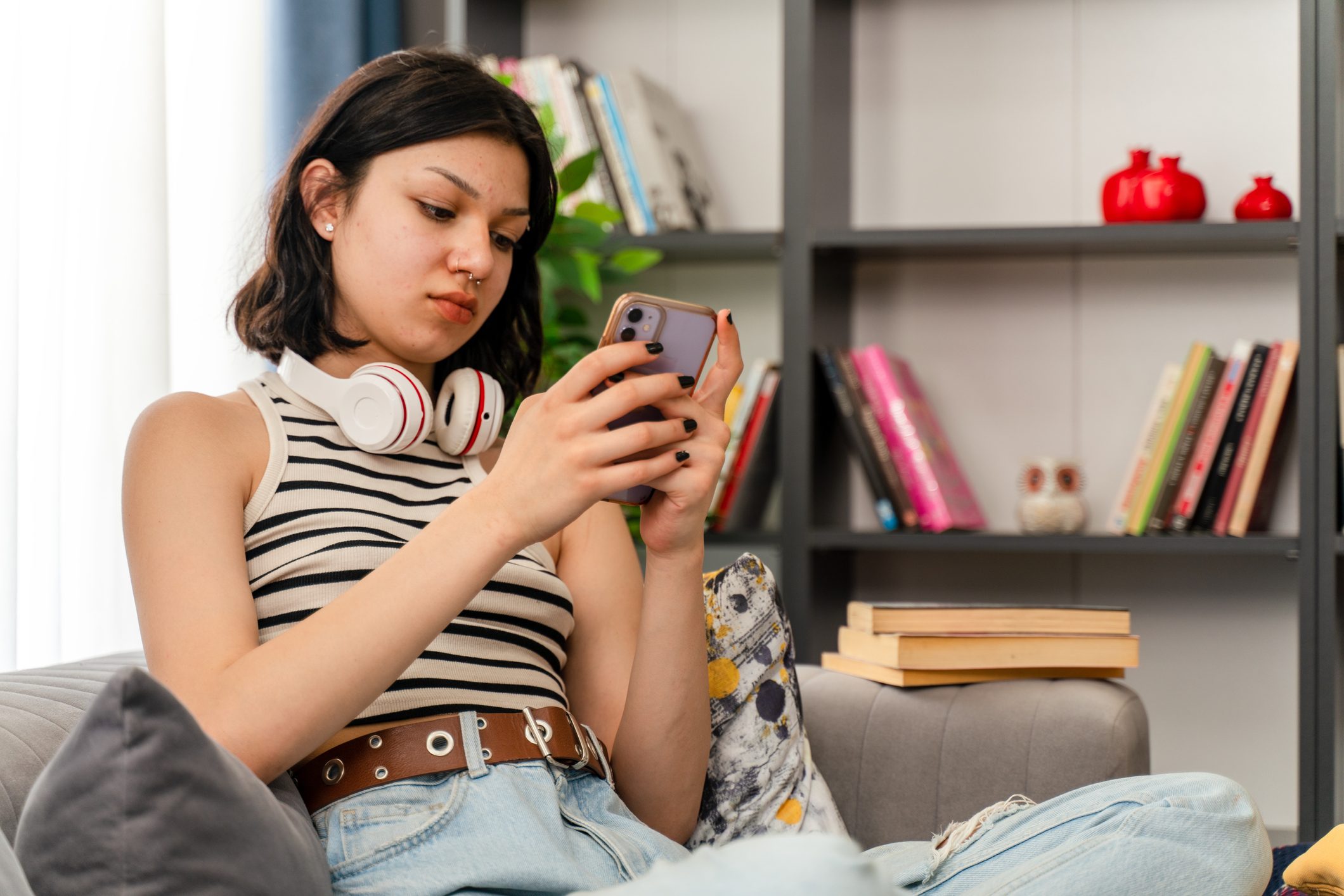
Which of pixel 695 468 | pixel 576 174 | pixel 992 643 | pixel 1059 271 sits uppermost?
pixel 576 174

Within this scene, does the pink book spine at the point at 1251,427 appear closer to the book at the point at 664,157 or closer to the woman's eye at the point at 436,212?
the book at the point at 664,157

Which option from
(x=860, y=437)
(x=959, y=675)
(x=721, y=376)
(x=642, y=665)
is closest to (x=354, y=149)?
(x=721, y=376)

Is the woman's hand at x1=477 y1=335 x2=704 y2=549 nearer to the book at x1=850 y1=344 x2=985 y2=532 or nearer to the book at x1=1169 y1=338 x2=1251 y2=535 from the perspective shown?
the book at x1=850 y1=344 x2=985 y2=532

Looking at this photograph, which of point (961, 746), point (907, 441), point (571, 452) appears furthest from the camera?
point (907, 441)

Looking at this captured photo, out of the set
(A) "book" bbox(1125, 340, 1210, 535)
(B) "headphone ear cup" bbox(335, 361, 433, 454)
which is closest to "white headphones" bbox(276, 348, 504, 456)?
(B) "headphone ear cup" bbox(335, 361, 433, 454)

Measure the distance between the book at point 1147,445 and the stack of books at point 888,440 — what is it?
0.27m

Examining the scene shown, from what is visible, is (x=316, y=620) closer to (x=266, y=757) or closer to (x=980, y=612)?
(x=266, y=757)

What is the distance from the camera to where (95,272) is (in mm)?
1607

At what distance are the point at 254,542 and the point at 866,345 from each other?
64.1 inches

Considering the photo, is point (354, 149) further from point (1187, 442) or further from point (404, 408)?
point (1187, 442)

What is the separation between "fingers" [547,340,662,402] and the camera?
850mm

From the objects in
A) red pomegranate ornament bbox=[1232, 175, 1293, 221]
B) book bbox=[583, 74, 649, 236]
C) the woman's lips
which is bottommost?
the woman's lips

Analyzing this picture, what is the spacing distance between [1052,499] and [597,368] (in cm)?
149

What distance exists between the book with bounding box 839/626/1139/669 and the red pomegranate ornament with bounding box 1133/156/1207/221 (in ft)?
3.13
